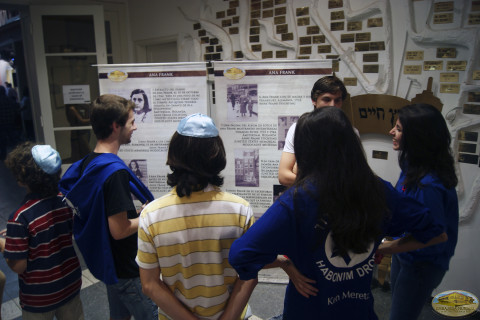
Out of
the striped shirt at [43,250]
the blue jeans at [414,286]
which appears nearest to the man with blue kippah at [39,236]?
the striped shirt at [43,250]

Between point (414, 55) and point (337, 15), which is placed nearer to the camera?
point (414, 55)

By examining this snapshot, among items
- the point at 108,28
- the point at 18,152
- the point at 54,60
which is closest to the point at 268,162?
the point at 18,152

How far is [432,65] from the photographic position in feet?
7.27

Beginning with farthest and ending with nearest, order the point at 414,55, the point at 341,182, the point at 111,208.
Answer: the point at 414,55 → the point at 111,208 → the point at 341,182

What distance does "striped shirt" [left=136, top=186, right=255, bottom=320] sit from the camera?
97 cm

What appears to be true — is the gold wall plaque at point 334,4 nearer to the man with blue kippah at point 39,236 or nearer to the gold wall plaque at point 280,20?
the gold wall plaque at point 280,20

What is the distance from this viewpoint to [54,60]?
346 centimetres

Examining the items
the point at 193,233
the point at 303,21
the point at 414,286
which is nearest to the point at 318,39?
the point at 303,21

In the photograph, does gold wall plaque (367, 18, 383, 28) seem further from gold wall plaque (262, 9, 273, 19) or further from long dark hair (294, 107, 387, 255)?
long dark hair (294, 107, 387, 255)

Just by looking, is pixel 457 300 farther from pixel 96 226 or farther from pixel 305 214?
pixel 96 226

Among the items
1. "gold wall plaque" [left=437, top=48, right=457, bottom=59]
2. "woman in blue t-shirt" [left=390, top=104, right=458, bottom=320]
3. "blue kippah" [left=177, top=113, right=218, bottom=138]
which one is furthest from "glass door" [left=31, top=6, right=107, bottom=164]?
"woman in blue t-shirt" [left=390, top=104, right=458, bottom=320]

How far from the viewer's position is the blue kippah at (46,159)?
4.66 feet

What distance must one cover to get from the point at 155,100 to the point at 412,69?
185cm

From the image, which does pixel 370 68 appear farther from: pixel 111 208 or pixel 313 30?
pixel 111 208
